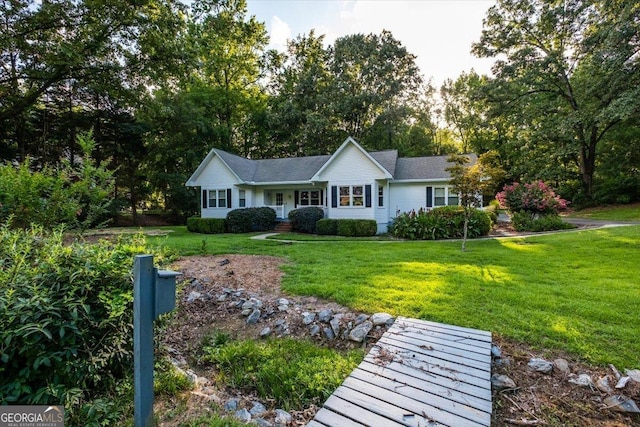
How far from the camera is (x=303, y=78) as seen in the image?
27547 millimetres

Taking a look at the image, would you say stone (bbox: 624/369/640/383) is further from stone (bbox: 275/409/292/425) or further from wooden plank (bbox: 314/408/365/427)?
stone (bbox: 275/409/292/425)

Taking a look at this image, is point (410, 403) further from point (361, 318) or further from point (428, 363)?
point (361, 318)

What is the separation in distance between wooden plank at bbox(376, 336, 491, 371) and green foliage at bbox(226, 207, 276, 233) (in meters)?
14.6

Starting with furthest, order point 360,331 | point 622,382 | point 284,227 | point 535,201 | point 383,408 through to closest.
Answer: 1. point 284,227
2. point 535,201
3. point 360,331
4. point 622,382
5. point 383,408

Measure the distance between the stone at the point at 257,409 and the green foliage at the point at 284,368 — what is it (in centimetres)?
21

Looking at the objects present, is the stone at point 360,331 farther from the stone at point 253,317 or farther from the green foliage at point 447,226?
the green foliage at point 447,226

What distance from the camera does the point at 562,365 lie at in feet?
10.4

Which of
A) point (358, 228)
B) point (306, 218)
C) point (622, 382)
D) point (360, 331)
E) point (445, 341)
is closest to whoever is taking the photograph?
point (622, 382)

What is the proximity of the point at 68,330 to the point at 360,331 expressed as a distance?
3.16 meters

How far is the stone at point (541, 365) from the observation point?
314 centimetres

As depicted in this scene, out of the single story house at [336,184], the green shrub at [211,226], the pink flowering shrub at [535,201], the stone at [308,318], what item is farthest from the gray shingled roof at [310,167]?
the stone at [308,318]

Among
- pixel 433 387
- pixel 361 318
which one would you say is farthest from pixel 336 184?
pixel 433 387

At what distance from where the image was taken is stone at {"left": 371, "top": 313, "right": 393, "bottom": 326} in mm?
4168

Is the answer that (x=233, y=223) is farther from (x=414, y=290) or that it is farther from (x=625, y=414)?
(x=625, y=414)
